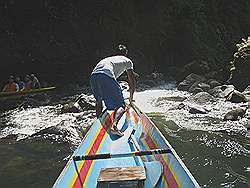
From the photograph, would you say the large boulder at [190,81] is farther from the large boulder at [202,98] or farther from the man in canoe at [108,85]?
the man in canoe at [108,85]

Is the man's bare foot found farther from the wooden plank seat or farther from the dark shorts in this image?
the wooden plank seat

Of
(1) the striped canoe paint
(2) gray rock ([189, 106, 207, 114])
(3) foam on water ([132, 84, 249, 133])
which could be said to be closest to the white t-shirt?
(1) the striped canoe paint

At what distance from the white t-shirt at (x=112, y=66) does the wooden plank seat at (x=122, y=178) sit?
232 cm

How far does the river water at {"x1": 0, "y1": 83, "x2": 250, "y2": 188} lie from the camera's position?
24.5ft

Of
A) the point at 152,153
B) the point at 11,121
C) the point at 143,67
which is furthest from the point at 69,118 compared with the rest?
the point at 143,67

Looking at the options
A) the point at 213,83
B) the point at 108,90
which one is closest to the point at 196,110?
the point at 213,83

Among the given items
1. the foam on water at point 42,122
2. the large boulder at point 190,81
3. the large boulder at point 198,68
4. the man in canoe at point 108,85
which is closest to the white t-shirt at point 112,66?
the man in canoe at point 108,85

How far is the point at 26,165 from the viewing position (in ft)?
27.4

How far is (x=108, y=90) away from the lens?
671cm

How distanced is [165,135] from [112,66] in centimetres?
362

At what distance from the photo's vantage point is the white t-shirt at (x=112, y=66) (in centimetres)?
672

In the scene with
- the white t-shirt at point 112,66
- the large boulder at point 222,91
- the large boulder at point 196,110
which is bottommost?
the large boulder at point 222,91

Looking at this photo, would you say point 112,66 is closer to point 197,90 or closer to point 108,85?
point 108,85

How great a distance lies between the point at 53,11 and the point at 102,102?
49.7ft
